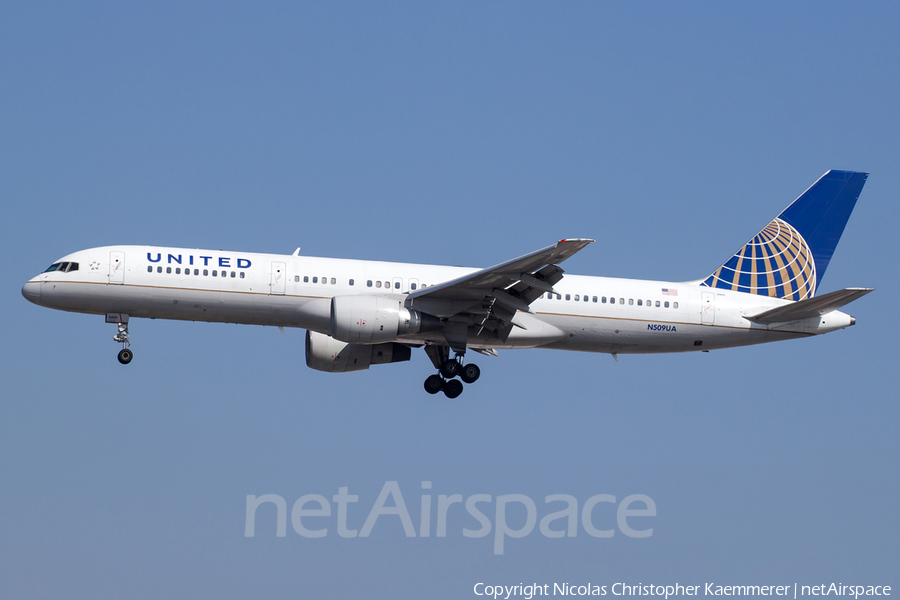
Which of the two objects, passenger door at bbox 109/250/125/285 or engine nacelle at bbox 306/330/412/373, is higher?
passenger door at bbox 109/250/125/285

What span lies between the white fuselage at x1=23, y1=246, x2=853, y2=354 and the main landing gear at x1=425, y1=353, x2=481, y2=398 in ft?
2.97

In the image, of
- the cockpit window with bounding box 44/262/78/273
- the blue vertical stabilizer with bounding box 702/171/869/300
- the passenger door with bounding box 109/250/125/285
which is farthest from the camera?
the blue vertical stabilizer with bounding box 702/171/869/300

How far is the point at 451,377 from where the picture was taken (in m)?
35.2

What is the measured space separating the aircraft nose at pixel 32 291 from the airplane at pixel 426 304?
3 cm

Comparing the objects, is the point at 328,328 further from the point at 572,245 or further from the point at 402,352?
the point at 572,245

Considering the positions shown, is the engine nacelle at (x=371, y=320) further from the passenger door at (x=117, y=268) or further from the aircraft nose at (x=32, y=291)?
the aircraft nose at (x=32, y=291)

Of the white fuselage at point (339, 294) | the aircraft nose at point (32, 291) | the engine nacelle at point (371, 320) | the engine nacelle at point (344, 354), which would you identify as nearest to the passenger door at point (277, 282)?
the white fuselage at point (339, 294)

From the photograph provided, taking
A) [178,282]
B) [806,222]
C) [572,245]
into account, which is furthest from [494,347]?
[806,222]

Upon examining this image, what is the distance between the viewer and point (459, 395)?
35.7m

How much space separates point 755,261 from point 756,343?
3.56 m

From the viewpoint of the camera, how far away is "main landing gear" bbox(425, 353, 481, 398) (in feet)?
115

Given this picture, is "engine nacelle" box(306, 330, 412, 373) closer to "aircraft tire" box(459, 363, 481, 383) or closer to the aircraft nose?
"aircraft tire" box(459, 363, 481, 383)

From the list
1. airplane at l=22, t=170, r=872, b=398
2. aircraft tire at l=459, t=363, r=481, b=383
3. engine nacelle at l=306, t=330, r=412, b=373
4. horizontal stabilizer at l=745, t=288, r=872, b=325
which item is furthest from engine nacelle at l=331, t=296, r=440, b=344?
horizontal stabilizer at l=745, t=288, r=872, b=325

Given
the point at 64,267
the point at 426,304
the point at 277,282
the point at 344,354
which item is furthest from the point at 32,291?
the point at 426,304
